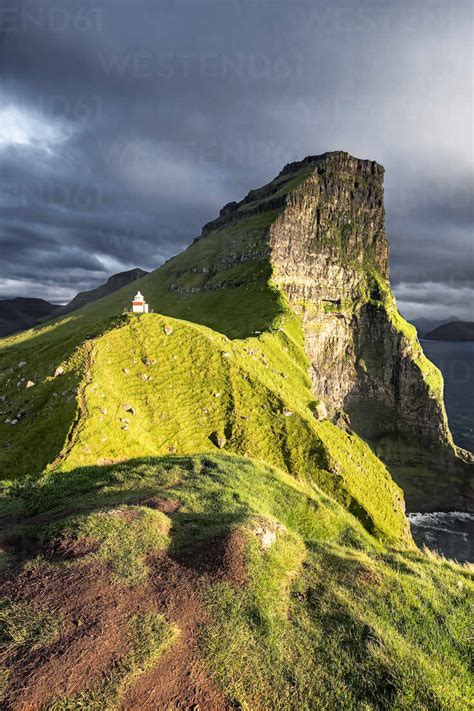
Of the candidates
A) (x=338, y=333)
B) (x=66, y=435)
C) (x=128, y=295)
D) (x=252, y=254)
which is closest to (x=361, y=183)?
(x=252, y=254)

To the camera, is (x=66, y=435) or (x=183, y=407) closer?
(x=66, y=435)

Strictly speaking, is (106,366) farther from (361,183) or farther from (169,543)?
(361,183)

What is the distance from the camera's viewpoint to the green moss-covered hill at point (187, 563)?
8.20 m

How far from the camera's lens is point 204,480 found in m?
20.8

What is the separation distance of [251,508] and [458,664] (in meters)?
9.63

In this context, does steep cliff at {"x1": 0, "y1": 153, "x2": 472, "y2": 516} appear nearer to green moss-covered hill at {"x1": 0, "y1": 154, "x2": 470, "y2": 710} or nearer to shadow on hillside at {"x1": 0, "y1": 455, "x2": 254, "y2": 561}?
green moss-covered hill at {"x1": 0, "y1": 154, "x2": 470, "y2": 710}

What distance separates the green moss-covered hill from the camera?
26.9 feet

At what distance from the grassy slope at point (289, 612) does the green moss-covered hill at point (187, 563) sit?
5 cm

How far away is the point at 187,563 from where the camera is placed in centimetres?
1204

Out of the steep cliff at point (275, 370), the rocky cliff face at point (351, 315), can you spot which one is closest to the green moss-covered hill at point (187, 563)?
the steep cliff at point (275, 370)

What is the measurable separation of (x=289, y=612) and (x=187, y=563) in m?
3.62

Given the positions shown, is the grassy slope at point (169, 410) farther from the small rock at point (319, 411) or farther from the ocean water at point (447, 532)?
the ocean water at point (447, 532)

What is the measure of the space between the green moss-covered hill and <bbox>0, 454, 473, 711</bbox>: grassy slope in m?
0.05

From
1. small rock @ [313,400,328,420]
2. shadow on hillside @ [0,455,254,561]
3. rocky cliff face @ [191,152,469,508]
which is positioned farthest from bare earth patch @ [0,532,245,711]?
rocky cliff face @ [191,152,469,508]
